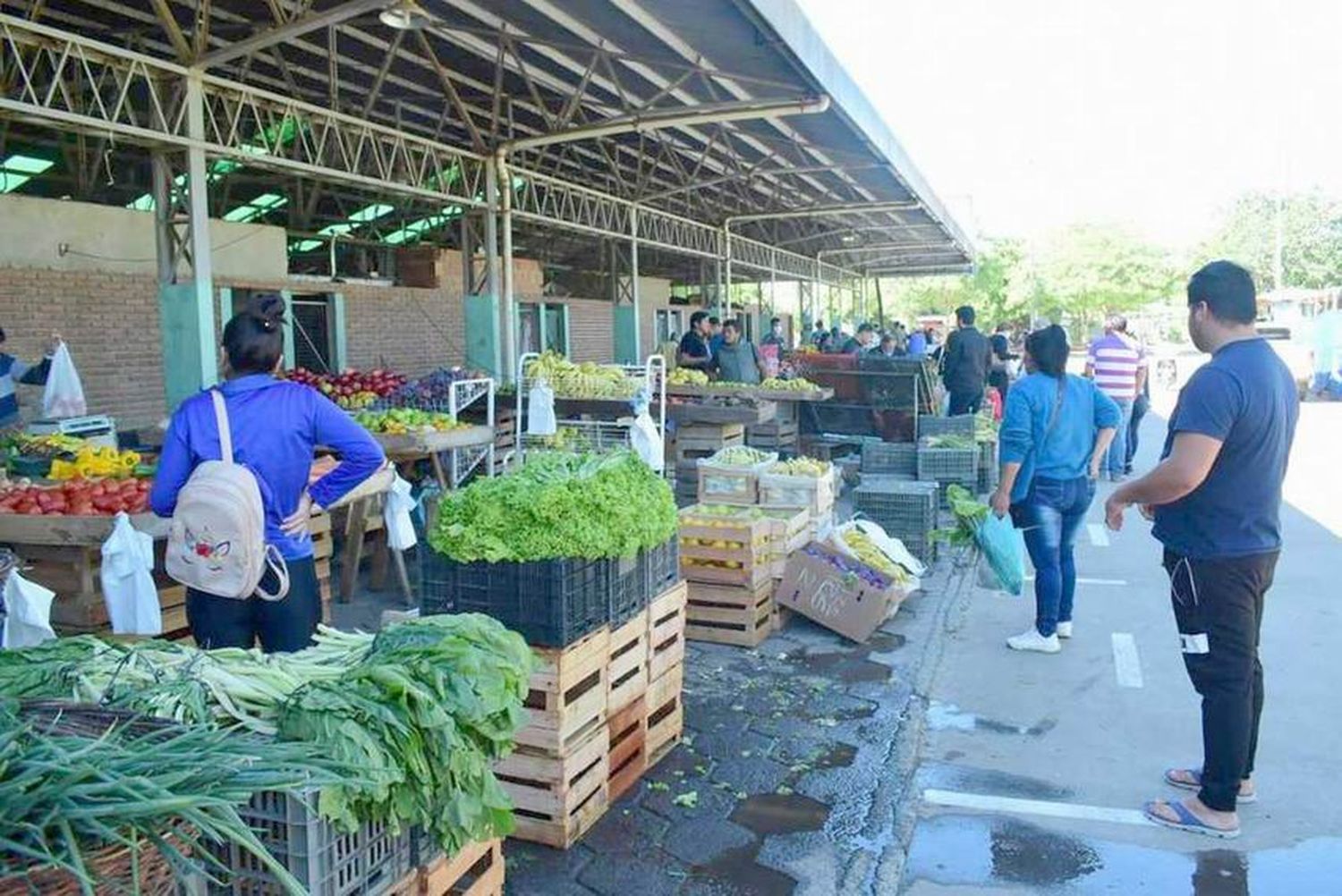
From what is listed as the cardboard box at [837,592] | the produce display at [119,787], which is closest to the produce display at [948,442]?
the cardboard box at [837,592]

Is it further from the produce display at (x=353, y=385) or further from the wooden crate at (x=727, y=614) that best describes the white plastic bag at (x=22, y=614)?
the produce display at (x=353, y=385)

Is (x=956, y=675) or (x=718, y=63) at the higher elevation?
(x=718, y=63)

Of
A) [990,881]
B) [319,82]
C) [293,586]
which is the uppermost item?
[319,82]

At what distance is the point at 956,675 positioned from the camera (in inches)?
240

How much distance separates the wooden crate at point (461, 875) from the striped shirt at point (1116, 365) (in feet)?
32.8

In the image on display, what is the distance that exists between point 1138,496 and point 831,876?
1.82 meters

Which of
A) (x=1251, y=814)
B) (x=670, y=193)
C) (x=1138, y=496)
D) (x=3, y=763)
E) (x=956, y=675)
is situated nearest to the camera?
(x=3, y=763)

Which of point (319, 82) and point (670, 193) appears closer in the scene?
point (319, 82)

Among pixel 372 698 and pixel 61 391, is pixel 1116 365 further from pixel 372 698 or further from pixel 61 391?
pixel 372 698

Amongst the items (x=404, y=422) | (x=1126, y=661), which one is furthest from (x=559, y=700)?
(x=404, y=422)

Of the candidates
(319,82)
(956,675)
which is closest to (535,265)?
(319,82)

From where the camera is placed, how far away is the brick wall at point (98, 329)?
10836mm

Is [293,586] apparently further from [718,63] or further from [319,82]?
[319,82]

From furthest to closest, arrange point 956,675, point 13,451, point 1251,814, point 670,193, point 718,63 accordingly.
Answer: point 670,193
point 718,63
point 13,451
point 956,675
point 1251,814
